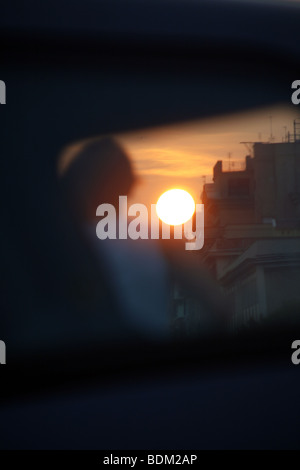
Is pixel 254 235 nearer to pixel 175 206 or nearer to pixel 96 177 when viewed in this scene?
pixel 175 206

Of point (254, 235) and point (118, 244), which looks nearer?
point (118, 244)

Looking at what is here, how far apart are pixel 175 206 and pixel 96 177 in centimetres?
27

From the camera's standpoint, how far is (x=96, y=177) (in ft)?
7.14

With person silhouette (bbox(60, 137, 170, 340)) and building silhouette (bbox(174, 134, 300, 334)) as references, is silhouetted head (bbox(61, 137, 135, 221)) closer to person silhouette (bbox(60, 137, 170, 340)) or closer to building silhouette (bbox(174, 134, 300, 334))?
person silhouette (bbox(60, 137, 170, 340))

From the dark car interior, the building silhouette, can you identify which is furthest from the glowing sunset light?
the dark car interior

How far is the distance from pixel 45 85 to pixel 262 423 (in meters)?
1.30

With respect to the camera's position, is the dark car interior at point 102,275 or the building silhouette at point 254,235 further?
the building silhouette at point 254,235

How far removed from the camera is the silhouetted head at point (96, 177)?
214 centimetres

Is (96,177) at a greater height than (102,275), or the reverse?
(96,177)

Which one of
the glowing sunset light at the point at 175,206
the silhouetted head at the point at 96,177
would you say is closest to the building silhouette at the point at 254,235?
the glowing sunset light at the point at 175,206

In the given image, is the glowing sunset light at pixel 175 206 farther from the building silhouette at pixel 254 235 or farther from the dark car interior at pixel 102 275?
the dark car interior at pixel 102 275

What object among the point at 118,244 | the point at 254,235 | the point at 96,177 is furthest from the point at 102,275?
the point at 254,235

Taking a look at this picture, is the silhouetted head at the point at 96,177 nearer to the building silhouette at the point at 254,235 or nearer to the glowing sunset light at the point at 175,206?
the glowing sunset light at the point at 175,206

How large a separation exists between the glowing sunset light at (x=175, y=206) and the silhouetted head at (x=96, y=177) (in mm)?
123
